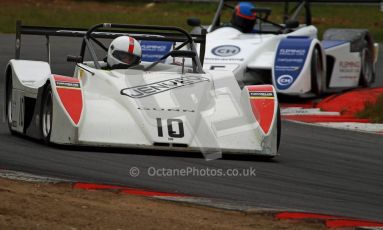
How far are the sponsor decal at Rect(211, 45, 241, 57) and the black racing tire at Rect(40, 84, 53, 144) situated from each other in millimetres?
6516

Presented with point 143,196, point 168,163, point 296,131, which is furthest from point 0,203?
point 296,131

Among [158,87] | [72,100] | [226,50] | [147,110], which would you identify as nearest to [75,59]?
[158,87]

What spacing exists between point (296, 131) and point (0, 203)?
20.5 ft

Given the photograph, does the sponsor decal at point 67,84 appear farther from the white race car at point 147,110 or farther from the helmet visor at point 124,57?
the helmet visor at point 124,57

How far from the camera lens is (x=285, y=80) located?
15.4 meters

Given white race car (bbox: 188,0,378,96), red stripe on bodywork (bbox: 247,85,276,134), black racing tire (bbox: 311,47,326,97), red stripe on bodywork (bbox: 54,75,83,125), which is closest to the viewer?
red stripe on bodywork (bbox: 54,75,83,125)

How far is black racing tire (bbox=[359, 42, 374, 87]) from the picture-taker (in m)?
18.0

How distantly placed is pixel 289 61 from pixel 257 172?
23.1ft

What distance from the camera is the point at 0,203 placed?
636 cm

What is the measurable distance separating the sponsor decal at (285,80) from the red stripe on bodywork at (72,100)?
6535 millimetres

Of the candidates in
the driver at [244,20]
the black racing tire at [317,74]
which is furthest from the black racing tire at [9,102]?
the driver at [244,20]

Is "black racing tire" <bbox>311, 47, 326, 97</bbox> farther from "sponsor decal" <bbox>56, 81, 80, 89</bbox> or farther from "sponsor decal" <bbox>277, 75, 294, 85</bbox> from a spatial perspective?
"sponsor decal" <bbox>56, 81, 80, 89</bbox>

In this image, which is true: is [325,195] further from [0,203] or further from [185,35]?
[185,35]

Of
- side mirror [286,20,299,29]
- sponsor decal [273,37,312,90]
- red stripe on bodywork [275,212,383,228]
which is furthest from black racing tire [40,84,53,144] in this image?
side mirror [286,20,299,29]
